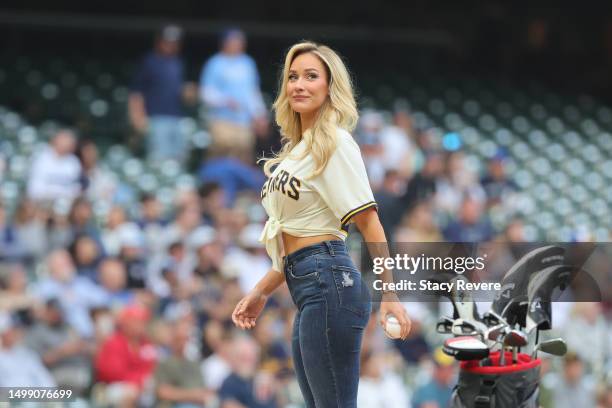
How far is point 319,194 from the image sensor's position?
172 inches

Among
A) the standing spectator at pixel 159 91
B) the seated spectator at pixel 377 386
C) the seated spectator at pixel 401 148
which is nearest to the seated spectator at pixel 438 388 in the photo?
the seated spectator at pixel 377 386

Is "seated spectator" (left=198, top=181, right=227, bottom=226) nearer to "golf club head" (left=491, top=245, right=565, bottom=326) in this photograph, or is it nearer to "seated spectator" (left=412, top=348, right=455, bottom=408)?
"seated spectator" (left=412, top=348, right=455, bottom=408)

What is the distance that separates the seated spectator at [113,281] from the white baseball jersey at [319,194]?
479cm

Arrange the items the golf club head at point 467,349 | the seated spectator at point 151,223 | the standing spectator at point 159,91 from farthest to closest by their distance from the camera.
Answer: the standing spectator at point 159,91 → the seated spectator at point 151,223 → the golf club head at point 467,349

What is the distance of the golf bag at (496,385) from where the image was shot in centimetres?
477

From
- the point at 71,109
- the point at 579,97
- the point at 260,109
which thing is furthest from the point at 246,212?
the point at 579,97

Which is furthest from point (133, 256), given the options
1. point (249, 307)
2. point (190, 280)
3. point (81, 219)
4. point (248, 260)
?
point (249, 307)

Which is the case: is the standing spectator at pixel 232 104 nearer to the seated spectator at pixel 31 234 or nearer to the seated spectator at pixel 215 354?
the seated spectator at pixel 31 234

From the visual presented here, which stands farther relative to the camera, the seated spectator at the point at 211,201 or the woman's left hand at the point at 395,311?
the seated spectator at the point at 211,201

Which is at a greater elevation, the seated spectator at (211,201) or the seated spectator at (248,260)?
the seated spectator at (211,201)

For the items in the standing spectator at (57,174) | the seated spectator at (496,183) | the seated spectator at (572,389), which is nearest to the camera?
the seated spectator at (572,389)

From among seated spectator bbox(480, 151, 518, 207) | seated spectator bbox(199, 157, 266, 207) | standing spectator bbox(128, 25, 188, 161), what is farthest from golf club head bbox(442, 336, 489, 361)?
seated spectator bbox(480, 151, 518, 207)

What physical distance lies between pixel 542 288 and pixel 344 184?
3.77ft

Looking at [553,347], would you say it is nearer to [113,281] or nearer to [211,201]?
[113,281]
